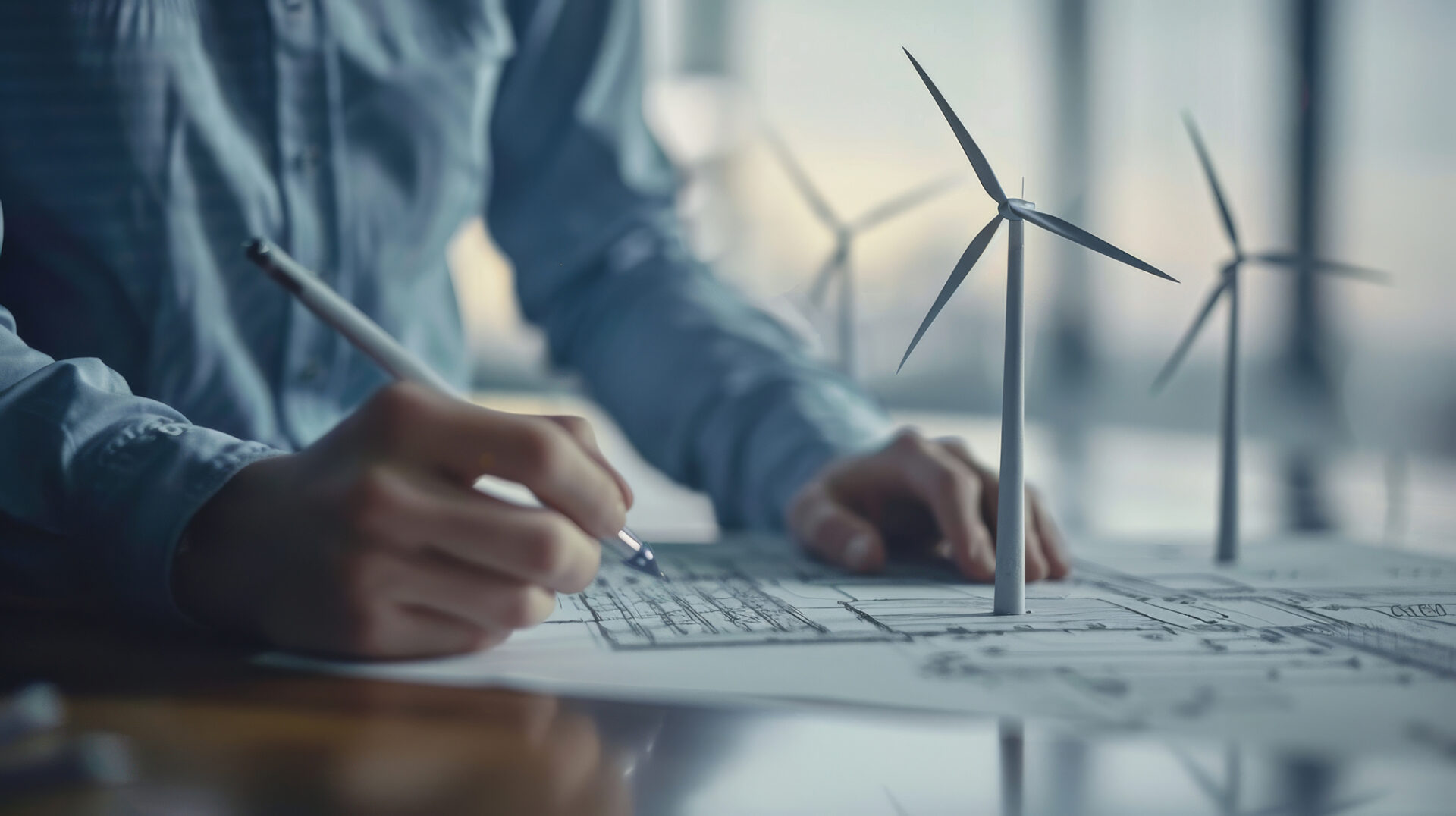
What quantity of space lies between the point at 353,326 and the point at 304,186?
269 mm

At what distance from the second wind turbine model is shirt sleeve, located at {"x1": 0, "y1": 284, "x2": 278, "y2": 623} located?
0.24 metres

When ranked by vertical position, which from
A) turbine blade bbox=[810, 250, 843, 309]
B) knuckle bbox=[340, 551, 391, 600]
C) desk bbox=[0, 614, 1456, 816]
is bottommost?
desk bbox=[0, 614, 1456, 816]

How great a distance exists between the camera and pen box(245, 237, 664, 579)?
325 millimetres

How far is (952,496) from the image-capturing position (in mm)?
474

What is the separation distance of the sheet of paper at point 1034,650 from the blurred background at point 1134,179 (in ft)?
3.78

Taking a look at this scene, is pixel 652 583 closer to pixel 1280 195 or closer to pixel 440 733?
pixel 440 733

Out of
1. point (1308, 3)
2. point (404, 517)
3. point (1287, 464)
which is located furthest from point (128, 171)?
point (1308, 3)

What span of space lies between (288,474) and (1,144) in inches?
12.1

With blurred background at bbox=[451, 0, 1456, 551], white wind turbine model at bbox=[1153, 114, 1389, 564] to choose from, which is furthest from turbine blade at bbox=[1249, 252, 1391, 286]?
blurred background at bbox=[451, 0, 1456, 551]

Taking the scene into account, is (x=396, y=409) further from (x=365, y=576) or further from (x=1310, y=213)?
(x=1310, y=213)

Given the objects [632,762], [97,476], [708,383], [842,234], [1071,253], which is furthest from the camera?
[1071,253]

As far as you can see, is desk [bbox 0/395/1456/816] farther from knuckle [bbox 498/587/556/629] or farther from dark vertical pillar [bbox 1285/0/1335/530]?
dark vertical pillar [bbox 1285/0/1335/530]

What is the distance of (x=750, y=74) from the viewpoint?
12.0ft

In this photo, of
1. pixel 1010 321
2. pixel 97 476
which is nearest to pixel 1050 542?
pixel 1010 321
